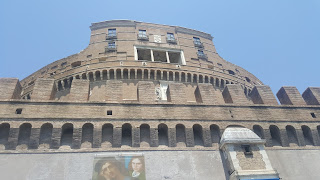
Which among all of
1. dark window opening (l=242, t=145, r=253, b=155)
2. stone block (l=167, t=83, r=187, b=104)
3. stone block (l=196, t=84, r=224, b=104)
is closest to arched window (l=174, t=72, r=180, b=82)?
stone block (l=196, t=84, r=224, b=104)

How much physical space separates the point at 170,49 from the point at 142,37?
300 cm

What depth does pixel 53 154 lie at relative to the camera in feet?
36.7

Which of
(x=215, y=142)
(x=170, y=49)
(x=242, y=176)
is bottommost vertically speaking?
(x=242, y=176)

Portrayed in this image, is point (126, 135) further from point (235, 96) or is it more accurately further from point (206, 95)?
Answer: point (235, 96)

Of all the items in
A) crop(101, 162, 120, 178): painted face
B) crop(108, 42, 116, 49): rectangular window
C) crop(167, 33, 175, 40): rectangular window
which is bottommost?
crop(101, 162, 120, 178): painted face

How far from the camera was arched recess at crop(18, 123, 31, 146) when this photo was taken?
37.3ft

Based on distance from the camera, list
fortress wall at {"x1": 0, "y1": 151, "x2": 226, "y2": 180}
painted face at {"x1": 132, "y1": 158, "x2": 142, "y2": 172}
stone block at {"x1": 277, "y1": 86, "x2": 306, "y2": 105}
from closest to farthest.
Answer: fortress wall at {"x1": 0, "y1": 151, "x2": 226, "y2": 180}, painted face at {"x1": 132, "y1": 158, "x2": 142, "y2": 172}, stone block at {"x1": 277, "y1": 86, "x2": 306, "y2": 105}

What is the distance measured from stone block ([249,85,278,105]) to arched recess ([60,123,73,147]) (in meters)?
9.30

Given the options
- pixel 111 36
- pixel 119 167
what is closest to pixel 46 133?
pixel 119 167

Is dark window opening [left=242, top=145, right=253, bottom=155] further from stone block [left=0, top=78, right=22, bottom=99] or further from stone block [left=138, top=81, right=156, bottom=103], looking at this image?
stone block [left=0, top=78, right=22, bottom=99]

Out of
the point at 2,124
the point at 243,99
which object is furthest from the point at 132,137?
the point at 243,99

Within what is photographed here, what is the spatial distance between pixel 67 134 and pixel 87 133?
0.90 meters

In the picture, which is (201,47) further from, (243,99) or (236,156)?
(236,156)

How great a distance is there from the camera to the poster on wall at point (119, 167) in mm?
10781
